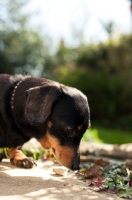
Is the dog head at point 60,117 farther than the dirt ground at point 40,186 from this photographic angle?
Yes

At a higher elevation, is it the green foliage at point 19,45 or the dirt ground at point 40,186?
the green foliage at point 19,45

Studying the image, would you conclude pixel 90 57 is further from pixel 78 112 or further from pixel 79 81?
pixel 78 112

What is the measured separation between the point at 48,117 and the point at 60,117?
140mm

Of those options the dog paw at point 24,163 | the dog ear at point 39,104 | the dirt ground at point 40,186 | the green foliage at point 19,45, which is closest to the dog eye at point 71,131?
the dog ear at point 39,104

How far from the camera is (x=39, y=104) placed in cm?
451

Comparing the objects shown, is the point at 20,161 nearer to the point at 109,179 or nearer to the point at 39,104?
the point at 39,104

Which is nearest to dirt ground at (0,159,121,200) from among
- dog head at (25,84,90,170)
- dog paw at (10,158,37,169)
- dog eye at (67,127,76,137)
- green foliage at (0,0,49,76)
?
dog paw at (10,158,37,169)

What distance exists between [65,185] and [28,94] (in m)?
1.09

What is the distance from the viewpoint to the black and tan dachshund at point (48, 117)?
4520mm

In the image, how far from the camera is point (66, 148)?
4539 millimetres

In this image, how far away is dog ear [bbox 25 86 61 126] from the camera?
4500 mm

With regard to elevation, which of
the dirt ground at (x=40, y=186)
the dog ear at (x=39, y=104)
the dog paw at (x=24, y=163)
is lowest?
the dirt ground at (x=40, y=186)

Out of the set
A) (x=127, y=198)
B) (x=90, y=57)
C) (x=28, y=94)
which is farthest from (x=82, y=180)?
(x=90, y=57)

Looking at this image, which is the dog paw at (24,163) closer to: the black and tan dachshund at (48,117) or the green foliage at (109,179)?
the black and tan dachshund at (48,117)
